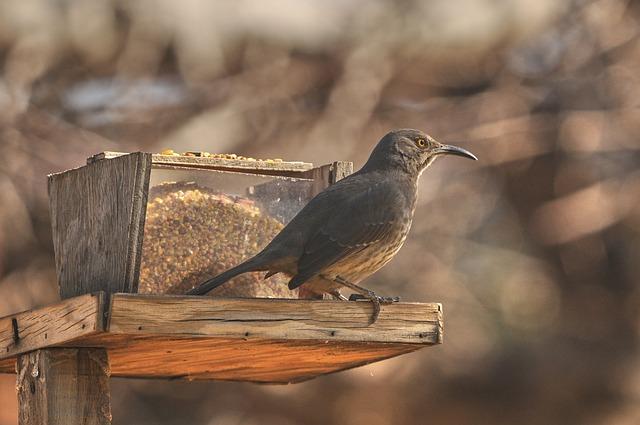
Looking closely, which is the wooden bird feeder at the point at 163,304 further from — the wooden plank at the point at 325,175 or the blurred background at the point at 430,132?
the blurred background at the point at 430,132

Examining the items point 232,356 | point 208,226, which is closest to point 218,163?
point 208,226

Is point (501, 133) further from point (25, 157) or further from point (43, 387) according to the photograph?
point (43, 387)

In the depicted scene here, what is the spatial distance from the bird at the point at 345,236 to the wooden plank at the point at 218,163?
0.65 feet

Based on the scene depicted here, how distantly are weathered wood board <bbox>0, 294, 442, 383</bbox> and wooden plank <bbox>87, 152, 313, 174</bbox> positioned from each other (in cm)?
64

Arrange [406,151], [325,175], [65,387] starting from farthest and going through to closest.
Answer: [406,151], [325,175], [65,387]

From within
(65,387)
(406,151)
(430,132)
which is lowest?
(65,387)

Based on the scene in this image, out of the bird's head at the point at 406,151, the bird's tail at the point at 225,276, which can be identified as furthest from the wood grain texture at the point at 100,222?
the bird's head at the point at 406,151

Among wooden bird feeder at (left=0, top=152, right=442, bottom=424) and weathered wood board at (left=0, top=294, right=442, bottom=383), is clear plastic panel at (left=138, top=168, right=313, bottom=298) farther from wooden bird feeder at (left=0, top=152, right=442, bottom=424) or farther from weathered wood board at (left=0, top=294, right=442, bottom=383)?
weathered wood board at (left=0, top=294, right=442, bottom=383)

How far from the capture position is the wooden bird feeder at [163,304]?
464cm

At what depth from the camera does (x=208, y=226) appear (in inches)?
202

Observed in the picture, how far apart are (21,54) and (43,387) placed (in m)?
4.94

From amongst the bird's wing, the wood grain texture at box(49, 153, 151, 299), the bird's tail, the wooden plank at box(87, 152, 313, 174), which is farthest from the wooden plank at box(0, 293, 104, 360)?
the bird's wing

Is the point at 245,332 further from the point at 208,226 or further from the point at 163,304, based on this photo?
the point at 208,226

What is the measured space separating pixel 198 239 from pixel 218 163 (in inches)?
13.0
